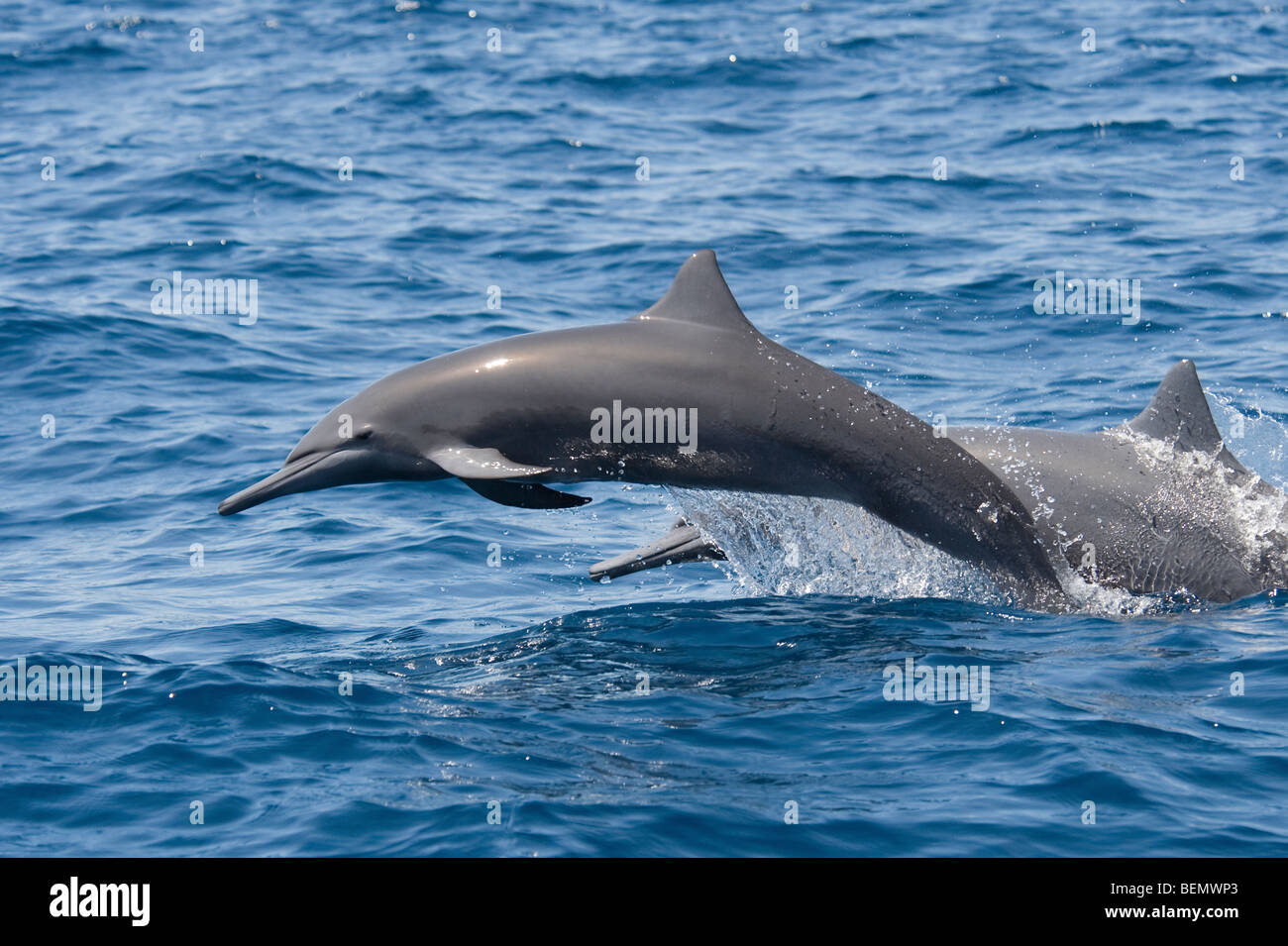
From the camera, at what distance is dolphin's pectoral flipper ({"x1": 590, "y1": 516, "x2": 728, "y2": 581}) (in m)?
10.9

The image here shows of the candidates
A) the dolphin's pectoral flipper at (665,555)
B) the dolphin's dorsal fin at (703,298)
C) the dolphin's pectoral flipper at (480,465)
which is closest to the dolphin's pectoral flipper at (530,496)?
the dolphin's pectoral flipper at (480,465)

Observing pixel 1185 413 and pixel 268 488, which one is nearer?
pixel 268 488

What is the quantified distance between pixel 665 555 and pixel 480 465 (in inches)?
93.6

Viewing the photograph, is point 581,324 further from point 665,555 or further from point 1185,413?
point 1185,413

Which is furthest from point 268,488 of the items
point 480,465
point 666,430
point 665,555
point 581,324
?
point 581,324

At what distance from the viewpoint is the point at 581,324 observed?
45.5 ft

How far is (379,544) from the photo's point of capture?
42.4ft

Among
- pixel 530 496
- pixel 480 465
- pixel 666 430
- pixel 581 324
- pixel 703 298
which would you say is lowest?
pixel 530 496

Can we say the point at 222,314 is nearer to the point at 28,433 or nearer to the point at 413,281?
the point at 413,281

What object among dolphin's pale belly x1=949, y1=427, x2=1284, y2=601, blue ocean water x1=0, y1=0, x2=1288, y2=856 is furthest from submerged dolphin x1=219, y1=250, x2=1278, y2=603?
blue ocean water x1=0, y1=0, x2=1288, y2=856

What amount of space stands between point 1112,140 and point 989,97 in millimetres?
3387

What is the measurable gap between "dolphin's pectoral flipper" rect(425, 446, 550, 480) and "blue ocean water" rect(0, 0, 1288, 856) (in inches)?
50.2

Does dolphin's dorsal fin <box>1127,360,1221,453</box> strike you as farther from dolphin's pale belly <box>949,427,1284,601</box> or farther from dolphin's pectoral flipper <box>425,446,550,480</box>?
dolphin's pectoral flipper <box>425,446,550,480</box>

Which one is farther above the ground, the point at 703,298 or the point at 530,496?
the point at 703,298
